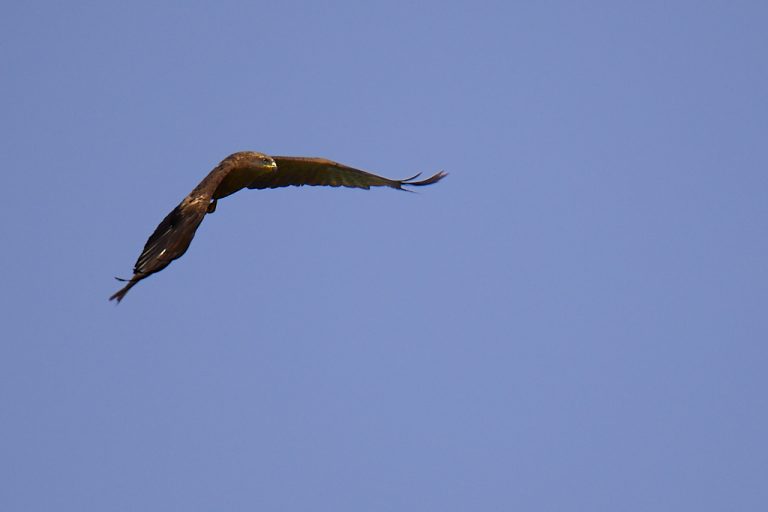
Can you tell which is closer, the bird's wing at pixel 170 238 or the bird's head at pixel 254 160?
the bird's wing at pixel 170 238

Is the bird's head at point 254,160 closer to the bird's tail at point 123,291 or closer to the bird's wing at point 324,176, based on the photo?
the bird's wing at point 324,176

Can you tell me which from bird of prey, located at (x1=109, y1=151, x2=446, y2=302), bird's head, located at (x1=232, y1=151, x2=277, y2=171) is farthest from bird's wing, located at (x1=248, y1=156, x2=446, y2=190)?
bird's head, located at (x1=232, y1=151, x2=277, y2=171)

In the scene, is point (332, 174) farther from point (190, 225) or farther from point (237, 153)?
point (190, 225)

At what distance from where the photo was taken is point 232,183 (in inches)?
898

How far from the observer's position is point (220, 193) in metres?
22.7

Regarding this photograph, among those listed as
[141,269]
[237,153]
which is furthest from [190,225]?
[237,153]

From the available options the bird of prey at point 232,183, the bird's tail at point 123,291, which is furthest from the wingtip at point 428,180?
the bird's tail at point 123,291

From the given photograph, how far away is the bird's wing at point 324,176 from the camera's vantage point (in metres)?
24.8

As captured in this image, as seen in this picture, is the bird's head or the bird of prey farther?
the bird's head

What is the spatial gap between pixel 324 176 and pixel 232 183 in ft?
10.2

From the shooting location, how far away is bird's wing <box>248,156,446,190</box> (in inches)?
978

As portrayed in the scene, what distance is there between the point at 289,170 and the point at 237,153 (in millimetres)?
2658

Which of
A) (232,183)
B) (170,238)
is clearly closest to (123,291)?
(170,238)

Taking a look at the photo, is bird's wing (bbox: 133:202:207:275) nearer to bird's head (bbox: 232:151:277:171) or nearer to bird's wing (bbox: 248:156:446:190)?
bird's head (bbox: 232:151:277:171)
